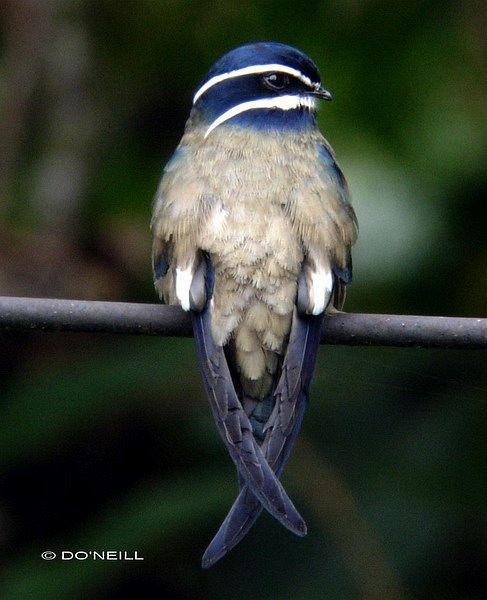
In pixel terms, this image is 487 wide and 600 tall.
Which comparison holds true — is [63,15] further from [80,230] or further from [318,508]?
[318,508]

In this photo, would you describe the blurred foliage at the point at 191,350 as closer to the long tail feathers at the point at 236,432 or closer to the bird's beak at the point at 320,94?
the bird's beak at the point at 320,94

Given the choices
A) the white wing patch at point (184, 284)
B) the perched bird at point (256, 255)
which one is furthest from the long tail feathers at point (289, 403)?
the white wing patch at point (184, 284)

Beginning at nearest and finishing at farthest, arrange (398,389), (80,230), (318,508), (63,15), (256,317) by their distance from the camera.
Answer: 1. (256,317)
2. (318,508)
3. (398,389)
4. (80,230)
5. (63,15)

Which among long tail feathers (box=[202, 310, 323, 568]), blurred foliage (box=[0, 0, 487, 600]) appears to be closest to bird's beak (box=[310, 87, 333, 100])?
long tail feathers (box=[202, 310, 323, 568])

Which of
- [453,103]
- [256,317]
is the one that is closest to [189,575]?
[256,317]

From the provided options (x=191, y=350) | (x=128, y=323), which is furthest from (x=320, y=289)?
(x=191, y=350)

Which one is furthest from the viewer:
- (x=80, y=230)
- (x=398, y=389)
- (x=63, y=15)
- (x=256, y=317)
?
(x=63, y=15)
